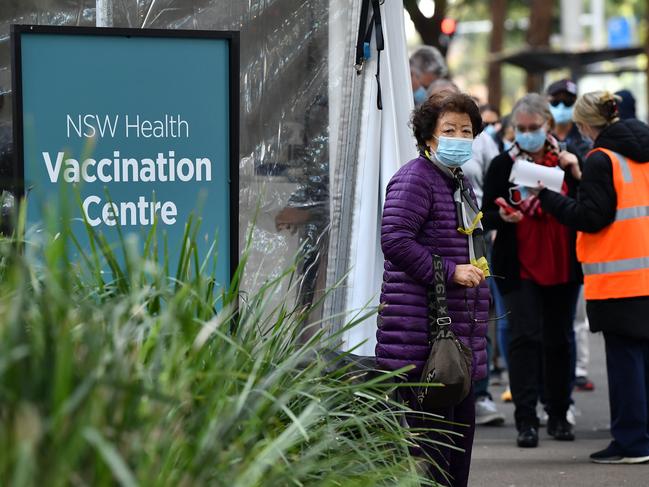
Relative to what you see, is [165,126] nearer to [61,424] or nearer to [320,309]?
[320,309]

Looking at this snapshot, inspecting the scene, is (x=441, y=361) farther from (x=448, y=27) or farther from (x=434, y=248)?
(x=448, y=27)

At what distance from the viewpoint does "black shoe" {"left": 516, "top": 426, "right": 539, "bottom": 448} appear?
760 cm

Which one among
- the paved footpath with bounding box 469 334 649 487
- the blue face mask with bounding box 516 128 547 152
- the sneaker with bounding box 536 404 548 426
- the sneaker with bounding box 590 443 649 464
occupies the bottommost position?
the paved footpath with bounding box 469 334 649 487

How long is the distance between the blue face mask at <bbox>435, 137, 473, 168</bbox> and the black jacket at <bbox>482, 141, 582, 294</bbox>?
230 centimetres

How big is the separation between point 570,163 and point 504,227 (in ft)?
1.74

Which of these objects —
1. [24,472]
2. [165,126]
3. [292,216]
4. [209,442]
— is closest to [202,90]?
[165,126]

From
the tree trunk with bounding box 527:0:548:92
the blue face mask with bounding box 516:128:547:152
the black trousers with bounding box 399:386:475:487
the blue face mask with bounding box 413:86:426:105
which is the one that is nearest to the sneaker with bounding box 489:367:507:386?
the blue face mask with bounding box 413:86:426:105

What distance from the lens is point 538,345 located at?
7.76 meters

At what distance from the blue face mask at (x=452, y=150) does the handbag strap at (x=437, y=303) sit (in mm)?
397

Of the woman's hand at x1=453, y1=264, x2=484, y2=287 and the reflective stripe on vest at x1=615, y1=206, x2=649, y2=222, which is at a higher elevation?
the reflective stripe on vest at x1=615, y1=206, x2=649, y2=222

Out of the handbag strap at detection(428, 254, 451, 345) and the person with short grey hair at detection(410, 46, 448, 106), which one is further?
the person with short grey hair at detection(410, 46, 448, 106)

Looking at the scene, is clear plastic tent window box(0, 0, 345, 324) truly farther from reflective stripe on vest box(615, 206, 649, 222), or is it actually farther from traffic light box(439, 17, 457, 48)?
traffic light box(439, 17, 457, 48)

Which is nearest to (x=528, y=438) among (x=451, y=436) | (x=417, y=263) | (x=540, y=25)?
(x=451, y=436)

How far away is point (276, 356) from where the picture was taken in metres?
4.13
